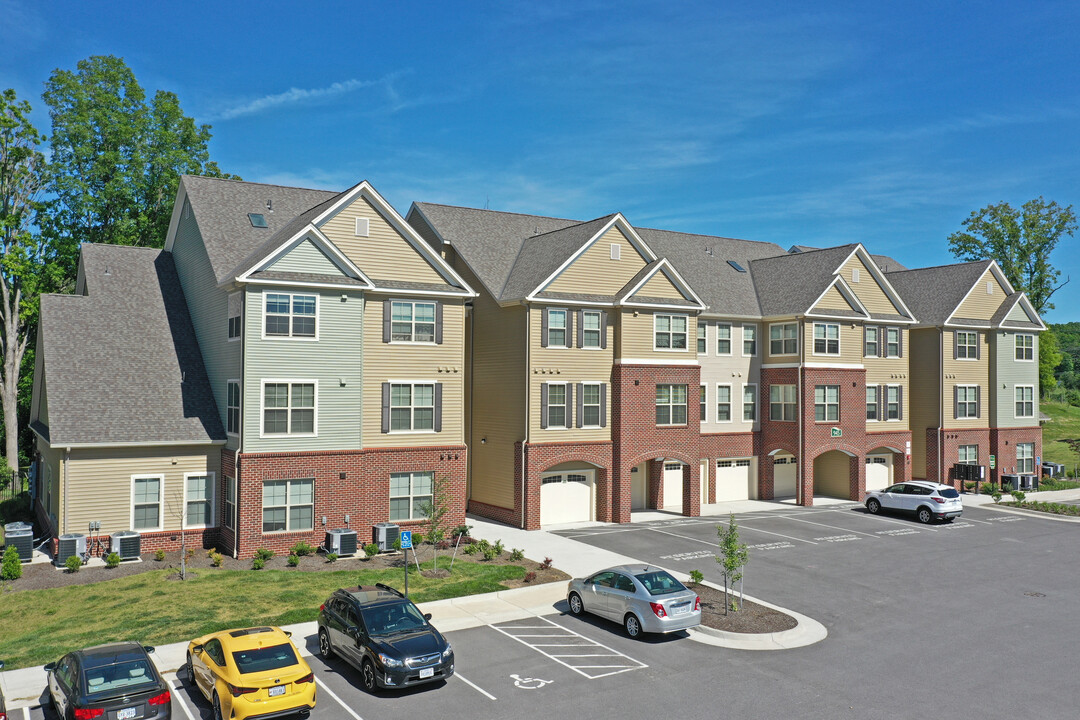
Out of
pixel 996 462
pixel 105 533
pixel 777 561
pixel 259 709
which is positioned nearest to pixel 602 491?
pixel 777 561

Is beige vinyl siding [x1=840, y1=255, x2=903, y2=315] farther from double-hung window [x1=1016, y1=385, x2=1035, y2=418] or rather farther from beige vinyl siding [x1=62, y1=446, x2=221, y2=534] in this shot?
beige vinyl siding [x1=62, y1=446, x2=221, y2=534]

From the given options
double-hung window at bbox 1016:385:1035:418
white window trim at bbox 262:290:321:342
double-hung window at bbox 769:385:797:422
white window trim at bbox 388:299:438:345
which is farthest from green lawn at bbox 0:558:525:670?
double-hung window at bbox 1016:385:1035:418

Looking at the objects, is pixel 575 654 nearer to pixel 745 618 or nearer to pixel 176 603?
pixel 745 618

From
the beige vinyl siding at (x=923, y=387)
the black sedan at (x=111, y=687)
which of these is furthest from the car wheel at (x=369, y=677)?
the beige vinyl siding at (x=923, y=387)

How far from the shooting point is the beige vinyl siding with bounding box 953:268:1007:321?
45188 mm

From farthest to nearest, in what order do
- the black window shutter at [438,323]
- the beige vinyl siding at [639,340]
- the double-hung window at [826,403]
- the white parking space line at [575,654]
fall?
1. the double-hung window at [826,403]
2. the beige vinyl siding at [639,340]
3. the black window shutter at [438,323]
4. the white parking space line at [575,654]

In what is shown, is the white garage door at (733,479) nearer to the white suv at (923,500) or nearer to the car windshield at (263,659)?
the white suv at (923,500)

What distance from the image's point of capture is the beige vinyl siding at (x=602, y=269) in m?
33.0

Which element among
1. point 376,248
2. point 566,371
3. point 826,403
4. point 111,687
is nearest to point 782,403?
point 826,403

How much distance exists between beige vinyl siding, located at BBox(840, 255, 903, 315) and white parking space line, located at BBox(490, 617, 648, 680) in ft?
92.6

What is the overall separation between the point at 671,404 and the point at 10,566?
2504 centimetres

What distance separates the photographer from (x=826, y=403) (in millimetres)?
39344

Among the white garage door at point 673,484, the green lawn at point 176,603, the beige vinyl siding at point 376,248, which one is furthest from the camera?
the white garage door at point 673,484

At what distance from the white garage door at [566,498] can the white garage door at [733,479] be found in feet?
29.2
